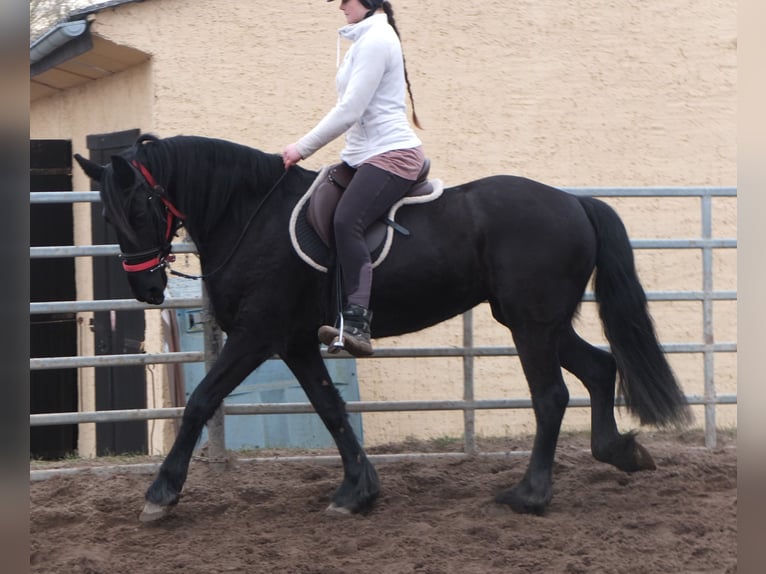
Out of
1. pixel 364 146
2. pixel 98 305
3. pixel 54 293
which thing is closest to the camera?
Answer: pixel 364 146

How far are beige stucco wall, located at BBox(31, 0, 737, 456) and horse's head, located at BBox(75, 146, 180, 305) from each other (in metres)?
3.39

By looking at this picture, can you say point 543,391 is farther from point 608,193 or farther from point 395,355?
point 608,193

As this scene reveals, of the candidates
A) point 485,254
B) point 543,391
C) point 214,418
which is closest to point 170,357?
point 214,418

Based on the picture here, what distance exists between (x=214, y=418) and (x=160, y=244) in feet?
4.64

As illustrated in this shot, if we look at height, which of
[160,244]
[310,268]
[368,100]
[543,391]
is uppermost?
[368,100]

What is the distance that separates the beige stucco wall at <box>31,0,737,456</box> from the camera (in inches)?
316

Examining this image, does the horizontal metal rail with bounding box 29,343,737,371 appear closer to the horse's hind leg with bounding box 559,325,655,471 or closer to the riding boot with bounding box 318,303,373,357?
the horse's hind leg with bounding box 559,325,655,471

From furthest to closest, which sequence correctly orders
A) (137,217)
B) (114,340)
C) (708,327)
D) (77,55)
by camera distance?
1. (114,340)
2. (77,55)
3. (708,327)
4. (137,217)

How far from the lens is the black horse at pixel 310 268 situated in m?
4.61

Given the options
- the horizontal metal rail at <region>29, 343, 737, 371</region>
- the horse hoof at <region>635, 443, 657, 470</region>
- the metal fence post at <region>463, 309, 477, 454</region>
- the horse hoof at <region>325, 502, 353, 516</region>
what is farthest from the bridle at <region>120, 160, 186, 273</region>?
the horse hoof at <region>635, 443, 657, 470</region>

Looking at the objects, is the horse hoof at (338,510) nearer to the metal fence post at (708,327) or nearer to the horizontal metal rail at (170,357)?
the horizontal metal rail at (170,357)

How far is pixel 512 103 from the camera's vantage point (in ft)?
27.5

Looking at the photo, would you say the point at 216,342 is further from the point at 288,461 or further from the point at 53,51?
the point at 53,51

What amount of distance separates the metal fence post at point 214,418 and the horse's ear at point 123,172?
48.1 inches
